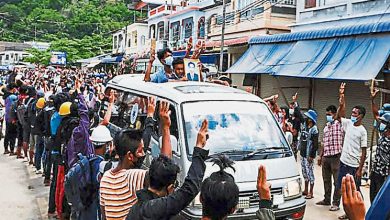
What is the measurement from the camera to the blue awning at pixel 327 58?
10.9 metres

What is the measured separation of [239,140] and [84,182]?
6.34 ft

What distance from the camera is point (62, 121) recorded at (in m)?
6.31

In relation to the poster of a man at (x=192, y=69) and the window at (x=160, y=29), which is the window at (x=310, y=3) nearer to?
the poster of a man at (x=192, y=69)

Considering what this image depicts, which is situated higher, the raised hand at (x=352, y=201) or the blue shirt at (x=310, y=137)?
the raised hand at (x=352, y=201)

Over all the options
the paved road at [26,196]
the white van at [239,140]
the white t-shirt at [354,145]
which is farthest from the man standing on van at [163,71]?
the white t-shirt at [354,145]

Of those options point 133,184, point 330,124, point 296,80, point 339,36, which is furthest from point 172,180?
point 296,80

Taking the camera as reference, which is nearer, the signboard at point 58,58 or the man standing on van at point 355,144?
the man standing on van at point 355,144

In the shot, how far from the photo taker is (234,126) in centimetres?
549

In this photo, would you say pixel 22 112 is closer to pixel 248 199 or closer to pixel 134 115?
pixel 134 115

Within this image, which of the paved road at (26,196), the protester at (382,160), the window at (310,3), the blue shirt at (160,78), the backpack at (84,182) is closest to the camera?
the backpack at (84,182)

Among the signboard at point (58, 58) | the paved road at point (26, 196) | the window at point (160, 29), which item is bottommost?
the paved road at point (26, 196)

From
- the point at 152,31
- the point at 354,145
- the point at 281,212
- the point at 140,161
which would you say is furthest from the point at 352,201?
the point at 152,31

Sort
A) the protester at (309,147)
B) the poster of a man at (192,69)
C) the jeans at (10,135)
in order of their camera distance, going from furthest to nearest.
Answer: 1. the jeans at (10,135)
2. the protester at (309,147)
3. the poster of a man at (192,69)

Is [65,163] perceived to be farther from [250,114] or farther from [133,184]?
[133,184]
